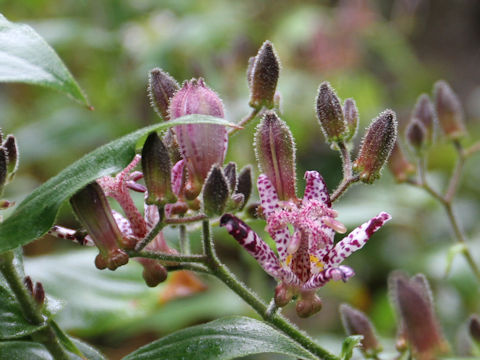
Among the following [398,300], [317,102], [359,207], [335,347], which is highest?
[317,102]

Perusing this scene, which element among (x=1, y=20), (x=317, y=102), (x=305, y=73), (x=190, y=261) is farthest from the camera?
(x=305, y=73)

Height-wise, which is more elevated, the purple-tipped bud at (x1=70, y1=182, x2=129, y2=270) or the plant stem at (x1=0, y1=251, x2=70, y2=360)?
the purple-tipped bud at (x1=70, y1=182, x2=129, y2=270)

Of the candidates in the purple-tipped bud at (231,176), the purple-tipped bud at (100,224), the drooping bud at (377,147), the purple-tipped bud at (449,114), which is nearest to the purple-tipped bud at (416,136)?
the purple-tipped bud at (449,114)

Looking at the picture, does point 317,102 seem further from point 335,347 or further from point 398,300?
point 335,347

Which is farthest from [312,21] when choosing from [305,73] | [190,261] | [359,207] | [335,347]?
[190,261]

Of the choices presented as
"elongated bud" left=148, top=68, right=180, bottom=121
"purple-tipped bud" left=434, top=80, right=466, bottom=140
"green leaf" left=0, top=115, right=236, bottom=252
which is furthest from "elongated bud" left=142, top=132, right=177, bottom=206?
"purple-tipped bud" left=434, top=80, right=466, bottom=140

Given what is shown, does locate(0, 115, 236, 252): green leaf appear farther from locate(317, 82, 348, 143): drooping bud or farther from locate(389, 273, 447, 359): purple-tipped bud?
locate(389, 273, 447, 359): purple-tipped bud

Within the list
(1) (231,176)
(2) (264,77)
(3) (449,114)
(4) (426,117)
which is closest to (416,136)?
(4) (426,117)
